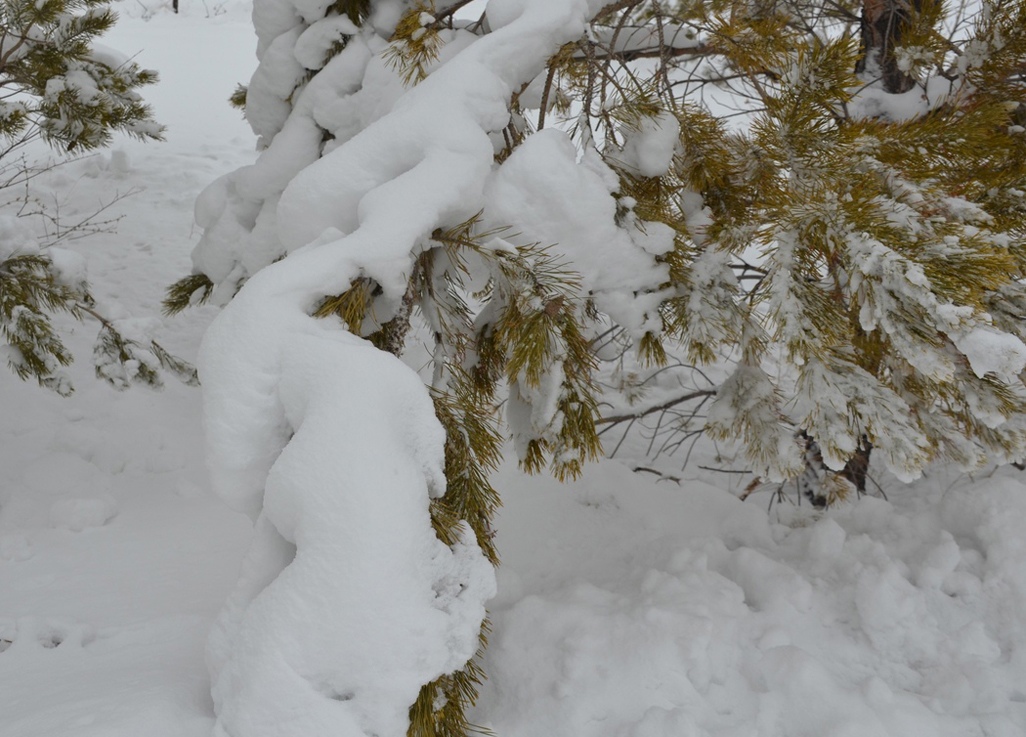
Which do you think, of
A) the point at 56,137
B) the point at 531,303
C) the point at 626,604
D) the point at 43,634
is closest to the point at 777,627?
the point at 626,604

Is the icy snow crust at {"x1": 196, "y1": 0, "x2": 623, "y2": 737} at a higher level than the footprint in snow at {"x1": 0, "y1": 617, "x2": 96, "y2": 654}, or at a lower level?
higher

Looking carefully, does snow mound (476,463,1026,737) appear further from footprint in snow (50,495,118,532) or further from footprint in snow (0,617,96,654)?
footprint in snow (50,495,118,532)

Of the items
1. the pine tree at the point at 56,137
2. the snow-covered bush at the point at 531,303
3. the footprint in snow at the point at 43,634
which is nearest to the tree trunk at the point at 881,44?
the snow-covered bush at the point at 531,303

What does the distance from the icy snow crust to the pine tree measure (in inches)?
66.9

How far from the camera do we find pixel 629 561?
8.18 ft

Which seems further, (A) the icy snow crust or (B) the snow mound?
(B) the snow mound

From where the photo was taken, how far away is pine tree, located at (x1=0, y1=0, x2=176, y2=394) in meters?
2.77

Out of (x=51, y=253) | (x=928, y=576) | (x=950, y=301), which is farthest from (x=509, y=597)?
(x=51, y=253)

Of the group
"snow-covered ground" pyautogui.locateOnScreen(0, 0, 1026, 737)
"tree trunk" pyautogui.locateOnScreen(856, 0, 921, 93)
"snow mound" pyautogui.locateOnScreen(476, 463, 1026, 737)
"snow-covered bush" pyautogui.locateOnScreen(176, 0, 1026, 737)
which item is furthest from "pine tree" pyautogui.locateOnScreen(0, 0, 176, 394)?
"tree trunk" pyautogui.locateOnScreen(856, 0, 921, 93)

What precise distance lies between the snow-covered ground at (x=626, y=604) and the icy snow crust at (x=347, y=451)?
0.34m

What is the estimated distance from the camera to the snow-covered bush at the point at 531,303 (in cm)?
116

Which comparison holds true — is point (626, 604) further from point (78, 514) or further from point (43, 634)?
point (78, 514)

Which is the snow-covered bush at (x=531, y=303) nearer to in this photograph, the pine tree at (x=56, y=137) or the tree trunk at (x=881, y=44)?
the tree trunk at (x=881, y=44)

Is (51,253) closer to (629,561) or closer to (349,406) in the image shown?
(349,406)
